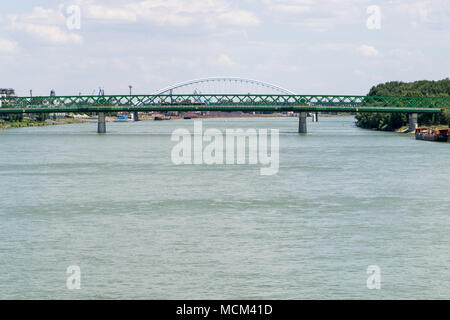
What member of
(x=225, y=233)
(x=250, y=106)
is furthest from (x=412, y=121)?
(x=225, y=233)

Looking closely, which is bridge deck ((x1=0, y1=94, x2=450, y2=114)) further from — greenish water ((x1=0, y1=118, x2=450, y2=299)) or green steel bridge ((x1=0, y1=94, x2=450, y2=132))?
greenish water ((x1=0, y1=118, x2=450, y2=299))

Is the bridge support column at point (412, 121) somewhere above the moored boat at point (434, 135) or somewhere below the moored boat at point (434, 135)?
above

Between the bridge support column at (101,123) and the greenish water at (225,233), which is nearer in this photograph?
the greenish water at (225,233)

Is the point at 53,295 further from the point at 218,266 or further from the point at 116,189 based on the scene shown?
the point at 116,189

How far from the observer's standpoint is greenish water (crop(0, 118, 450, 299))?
31141mm

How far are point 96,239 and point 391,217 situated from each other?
58.9 ft

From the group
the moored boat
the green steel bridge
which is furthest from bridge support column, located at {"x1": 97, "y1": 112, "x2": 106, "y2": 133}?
the moored boat

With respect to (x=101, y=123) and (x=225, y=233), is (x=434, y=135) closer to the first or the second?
(x=101, y=123)

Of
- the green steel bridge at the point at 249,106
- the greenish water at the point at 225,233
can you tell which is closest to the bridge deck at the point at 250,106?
the green steel bridge at the point at 249,106

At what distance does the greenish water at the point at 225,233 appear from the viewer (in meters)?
31.1

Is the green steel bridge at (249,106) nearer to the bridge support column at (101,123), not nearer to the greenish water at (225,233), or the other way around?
the bridge support column at (101,123)

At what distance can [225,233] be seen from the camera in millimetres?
41250

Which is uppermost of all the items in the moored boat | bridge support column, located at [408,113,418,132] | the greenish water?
bridge support column, located at [408,113,418,132]
